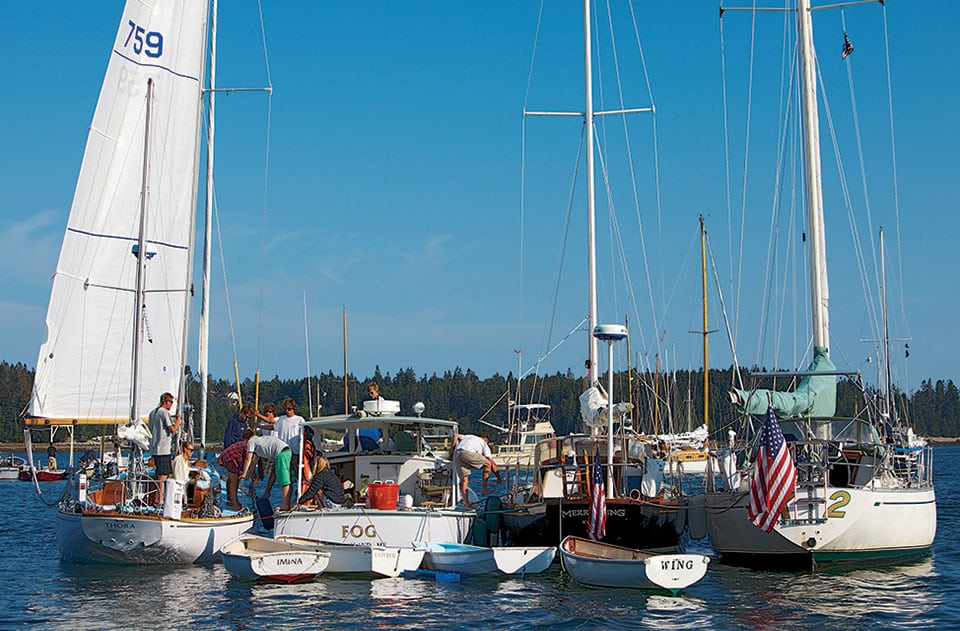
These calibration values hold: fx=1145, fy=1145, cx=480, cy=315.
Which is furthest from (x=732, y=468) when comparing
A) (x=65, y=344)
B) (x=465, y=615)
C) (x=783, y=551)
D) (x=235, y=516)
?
(x=65, y=344)

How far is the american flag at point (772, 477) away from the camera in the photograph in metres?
20.9

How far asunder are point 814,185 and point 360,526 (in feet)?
46.6

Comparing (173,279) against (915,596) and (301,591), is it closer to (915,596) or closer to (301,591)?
(301,591)

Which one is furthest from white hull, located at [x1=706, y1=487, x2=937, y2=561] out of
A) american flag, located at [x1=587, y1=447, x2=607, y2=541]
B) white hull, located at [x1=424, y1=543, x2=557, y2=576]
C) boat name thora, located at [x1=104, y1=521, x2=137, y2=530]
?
boat name thora, located at [x1=104, y1=521, x2=137, y2=530]

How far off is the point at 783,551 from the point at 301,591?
9346mm

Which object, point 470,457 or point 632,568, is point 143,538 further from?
point 632,568

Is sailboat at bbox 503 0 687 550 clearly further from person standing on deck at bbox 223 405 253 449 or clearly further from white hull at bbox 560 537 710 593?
person standing on deck at bbox 223 405 253 449

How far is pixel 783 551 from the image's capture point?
2236cm

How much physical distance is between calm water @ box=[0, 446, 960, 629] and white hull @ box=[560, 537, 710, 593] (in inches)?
9.3

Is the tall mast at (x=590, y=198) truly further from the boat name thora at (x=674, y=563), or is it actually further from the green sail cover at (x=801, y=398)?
the boat name thora at (x=674, y=563)

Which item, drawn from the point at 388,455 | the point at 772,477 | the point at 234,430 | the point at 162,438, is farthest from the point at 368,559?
the point at 234,430

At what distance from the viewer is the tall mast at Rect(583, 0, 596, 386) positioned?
90.6ft

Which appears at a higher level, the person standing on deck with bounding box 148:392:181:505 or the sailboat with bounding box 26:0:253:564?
the sailboat with bounding box 26:0:253:564

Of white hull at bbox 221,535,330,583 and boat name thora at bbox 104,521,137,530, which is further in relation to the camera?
boat name thora at bbox 104,521,137,530
